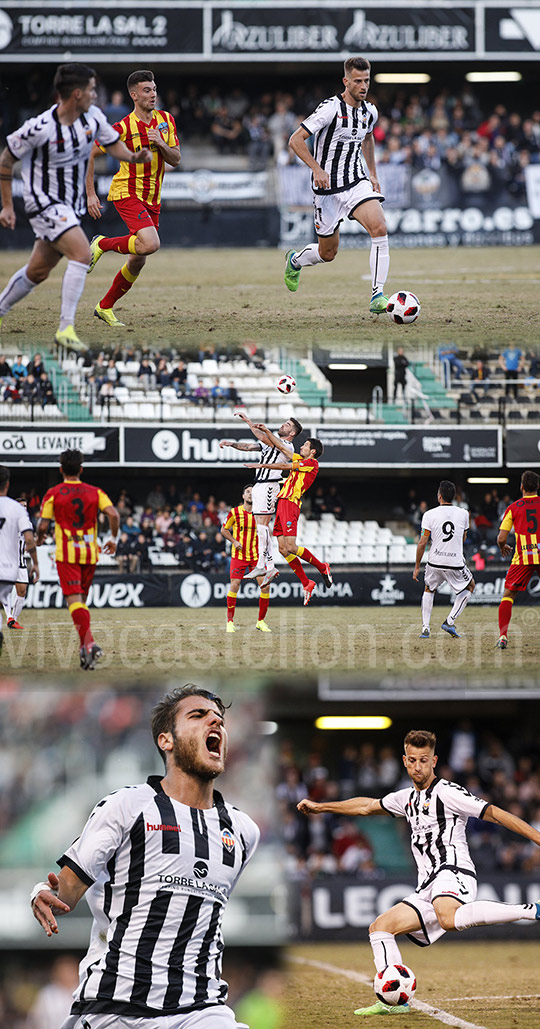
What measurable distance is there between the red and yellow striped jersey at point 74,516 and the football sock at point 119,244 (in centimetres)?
174

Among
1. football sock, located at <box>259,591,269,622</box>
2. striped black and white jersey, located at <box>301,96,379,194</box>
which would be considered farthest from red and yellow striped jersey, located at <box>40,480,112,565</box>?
striped black and white jersey, located at <box>301,96,379,194</box>

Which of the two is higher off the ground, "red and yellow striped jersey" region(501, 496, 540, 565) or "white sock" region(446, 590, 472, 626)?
"red and yellow striped jersey" region(501, 496, 540, 565)

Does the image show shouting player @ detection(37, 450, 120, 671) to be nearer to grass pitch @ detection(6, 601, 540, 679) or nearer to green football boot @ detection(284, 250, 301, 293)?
grass pitch @ detection(6, 601, 540, 679)

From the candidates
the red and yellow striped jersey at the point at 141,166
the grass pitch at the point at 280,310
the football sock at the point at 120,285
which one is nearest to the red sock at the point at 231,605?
the grass pitch at the point at 280,310

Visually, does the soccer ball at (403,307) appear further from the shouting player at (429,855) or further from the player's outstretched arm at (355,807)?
the player's outstretched arm at (355,807)

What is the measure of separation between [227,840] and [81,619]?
390 cm

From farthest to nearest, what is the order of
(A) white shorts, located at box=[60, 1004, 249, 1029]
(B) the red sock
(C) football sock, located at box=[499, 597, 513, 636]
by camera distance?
(B) the red sock → (C) football sock, located at box=[499, 597, 513, 636] → (A) white shorts, located at box=[60, 1004, 249, 1029]

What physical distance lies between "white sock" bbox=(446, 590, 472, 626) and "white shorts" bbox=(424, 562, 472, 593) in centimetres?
15

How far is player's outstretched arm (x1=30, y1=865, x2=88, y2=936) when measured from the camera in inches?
182

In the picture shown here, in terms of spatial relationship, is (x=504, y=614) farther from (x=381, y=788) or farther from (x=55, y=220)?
(x=381, y=788)

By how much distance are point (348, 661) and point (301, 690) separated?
35.2ft

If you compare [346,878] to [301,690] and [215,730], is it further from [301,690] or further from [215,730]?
[215,730]

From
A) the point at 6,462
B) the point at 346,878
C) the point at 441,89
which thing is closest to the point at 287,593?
the point at 6,462

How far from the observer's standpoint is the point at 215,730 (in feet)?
16.5
